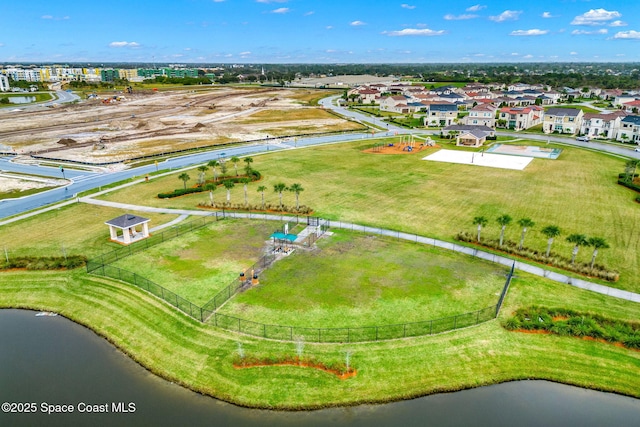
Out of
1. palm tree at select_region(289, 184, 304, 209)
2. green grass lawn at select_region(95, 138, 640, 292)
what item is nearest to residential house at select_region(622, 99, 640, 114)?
green grass lawn at select_region(95, 138, 640, 292)

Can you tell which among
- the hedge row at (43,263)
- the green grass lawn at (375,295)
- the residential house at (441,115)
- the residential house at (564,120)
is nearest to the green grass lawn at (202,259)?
the green grass lawn at (375,295)

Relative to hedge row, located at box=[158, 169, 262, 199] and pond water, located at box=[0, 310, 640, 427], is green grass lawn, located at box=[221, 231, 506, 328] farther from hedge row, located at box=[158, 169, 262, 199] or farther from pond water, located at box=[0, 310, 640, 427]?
hedge row, located at box=[158, 169, 262, 199]

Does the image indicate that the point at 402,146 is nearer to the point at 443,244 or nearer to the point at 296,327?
the point at 443,244

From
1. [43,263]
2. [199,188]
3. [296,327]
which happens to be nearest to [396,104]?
[199,188]

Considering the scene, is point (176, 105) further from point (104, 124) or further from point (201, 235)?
point (201, 235)

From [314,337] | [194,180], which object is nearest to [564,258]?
[314,337]

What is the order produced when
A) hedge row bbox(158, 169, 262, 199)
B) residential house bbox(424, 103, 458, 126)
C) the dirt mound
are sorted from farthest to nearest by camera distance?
1. residential house bbox(424, 103, 458, 126)
2. the dirt mound
3. hedge row bbox(158, 169, 262, 199)
